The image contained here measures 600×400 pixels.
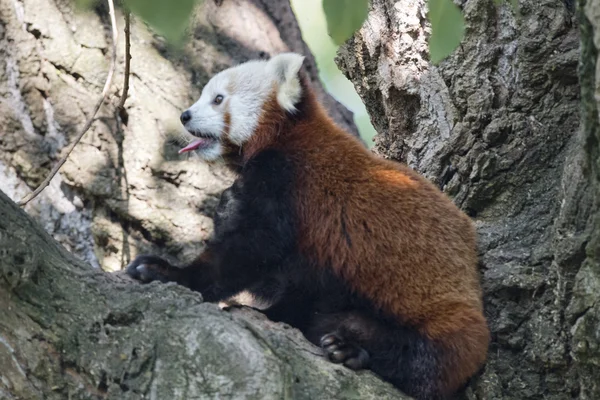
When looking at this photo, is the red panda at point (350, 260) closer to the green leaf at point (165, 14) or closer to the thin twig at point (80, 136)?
the thin twig at point (80, 136)

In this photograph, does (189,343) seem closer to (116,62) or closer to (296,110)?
(296,110)

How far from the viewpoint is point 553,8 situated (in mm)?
3498

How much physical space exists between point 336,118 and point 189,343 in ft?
11.7

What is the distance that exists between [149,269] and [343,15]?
205 cm

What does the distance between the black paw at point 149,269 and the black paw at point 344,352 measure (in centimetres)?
80

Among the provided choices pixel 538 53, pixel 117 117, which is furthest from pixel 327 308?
pixel 117 117

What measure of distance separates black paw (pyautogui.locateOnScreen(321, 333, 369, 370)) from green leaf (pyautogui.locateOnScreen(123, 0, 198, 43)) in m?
1.88

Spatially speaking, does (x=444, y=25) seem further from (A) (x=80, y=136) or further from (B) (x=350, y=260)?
(A) (x=80, y=136)

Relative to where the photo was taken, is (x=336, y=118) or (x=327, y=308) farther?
(x=336, y=118)

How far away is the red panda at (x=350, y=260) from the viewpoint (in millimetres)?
3090

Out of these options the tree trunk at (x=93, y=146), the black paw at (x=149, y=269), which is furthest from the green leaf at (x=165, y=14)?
the tree trunk at (x=93, y=146)

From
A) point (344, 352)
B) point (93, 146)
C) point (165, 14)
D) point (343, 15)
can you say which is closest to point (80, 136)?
point (93, 146)

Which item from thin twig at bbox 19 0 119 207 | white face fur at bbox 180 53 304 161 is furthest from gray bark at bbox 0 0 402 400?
white face fur at bbox 180 53 304 161

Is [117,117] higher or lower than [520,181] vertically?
lower
